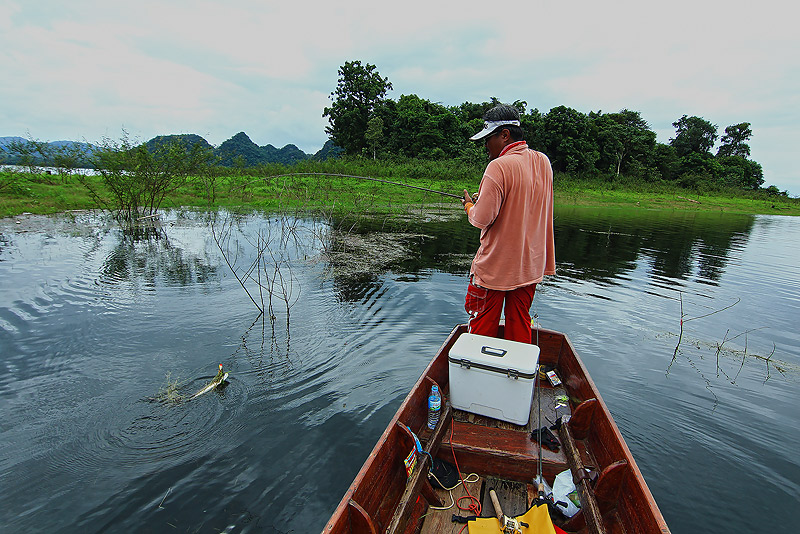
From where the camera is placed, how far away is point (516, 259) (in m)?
3.53

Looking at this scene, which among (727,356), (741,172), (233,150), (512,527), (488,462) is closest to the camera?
(512,527)

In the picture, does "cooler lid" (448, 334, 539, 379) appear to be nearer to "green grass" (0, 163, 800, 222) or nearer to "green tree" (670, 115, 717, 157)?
"green grass" (0, 163, 800, 222)

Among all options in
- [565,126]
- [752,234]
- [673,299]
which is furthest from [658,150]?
[673,299]

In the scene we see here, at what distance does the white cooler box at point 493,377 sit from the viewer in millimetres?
3186

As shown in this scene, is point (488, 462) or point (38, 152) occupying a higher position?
point (38, 152)

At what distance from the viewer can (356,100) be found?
45438 millimetres

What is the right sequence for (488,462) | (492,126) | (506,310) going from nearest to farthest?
1. (488,462)
2. (492,126)
3. (506,310)

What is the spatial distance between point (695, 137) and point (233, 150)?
214 feet

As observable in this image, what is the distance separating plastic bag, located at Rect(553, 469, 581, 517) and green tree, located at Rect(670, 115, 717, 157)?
68120 mm

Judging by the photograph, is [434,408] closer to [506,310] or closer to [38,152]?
[506,310]

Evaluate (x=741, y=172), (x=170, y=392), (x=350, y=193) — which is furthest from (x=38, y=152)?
(x=741, y=172)

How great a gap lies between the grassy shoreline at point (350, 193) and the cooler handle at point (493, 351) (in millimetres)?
3764

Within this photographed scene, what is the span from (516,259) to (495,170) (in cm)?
85

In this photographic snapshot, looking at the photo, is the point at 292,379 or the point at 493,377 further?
the point at 292,379
